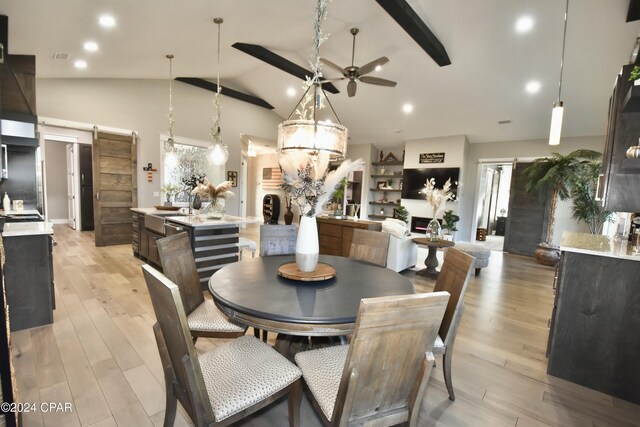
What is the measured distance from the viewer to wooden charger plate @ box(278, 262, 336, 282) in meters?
1.65

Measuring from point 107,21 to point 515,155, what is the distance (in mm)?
7762

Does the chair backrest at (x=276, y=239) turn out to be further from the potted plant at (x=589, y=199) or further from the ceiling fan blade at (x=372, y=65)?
the potted plant at (x=589, y=199)

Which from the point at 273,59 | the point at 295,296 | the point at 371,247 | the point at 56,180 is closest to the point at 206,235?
the point at 371,247

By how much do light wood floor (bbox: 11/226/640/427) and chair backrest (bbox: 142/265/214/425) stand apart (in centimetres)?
69

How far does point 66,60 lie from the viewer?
4016 millimetres

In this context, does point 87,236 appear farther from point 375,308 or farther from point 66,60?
point 375,308

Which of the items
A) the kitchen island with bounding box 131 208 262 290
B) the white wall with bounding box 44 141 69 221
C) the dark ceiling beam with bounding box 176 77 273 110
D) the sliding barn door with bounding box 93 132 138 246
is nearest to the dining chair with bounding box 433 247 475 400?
the kitchen island with bounding box 131 208 262 290

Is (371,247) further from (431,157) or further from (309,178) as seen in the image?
(431,157)

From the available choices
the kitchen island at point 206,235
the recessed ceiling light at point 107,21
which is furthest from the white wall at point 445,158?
the recessed ceiling light at point 107,21

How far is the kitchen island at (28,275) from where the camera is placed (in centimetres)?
244

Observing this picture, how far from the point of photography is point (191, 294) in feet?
6.42

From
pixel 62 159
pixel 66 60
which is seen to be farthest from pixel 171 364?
pixel 62 159

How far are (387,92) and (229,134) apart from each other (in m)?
3.97

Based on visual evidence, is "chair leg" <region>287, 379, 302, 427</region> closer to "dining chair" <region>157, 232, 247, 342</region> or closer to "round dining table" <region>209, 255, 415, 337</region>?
"round dining table" <region>209, 255, 415, 337</region>
